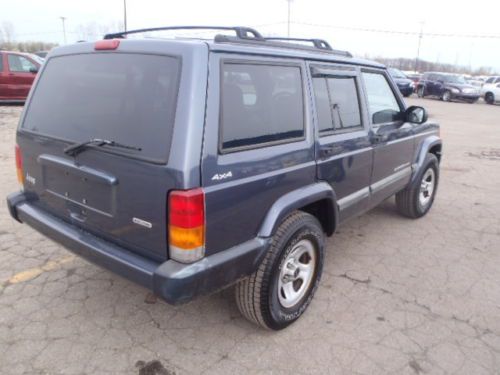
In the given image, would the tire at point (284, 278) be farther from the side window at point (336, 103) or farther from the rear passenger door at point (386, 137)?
the rear passenger door at point (386, 137)

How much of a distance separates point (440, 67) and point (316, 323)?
97.0m

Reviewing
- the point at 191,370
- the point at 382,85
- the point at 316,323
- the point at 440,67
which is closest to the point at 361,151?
the point at 382,85

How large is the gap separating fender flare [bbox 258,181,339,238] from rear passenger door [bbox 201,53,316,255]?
0.11ft

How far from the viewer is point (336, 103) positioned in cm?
325

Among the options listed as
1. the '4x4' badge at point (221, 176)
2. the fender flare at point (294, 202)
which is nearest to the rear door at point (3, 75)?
the fender flare at point (294, 202)

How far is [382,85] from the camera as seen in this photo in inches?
162

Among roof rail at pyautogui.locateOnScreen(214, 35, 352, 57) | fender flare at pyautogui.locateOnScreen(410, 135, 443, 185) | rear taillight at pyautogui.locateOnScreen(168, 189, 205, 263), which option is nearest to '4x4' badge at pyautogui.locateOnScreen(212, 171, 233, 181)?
rear taillight at pyautogui.locateOnScreen(168, 189, 205, 263)

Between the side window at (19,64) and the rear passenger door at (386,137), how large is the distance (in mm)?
11301

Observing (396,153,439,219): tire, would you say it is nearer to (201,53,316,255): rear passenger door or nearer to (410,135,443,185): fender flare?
(410,135,443,185): fender flare

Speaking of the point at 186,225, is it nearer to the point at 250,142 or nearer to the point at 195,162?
the point at 195,162

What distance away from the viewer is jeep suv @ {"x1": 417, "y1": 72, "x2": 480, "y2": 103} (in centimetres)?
2384

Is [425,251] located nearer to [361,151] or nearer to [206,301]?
[361,151]

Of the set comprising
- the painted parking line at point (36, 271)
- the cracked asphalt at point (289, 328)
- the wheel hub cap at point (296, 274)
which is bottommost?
the cracked asphalt at point (289, 328)

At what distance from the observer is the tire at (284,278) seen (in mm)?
2631
